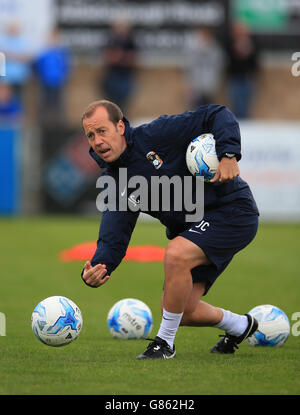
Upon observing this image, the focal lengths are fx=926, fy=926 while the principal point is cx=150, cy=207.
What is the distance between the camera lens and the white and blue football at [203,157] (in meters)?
6.61

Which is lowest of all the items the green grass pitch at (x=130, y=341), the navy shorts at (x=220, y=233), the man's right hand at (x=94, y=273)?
the green grass pitch at (x=130, y=341)

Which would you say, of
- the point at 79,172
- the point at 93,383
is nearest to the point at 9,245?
the point at 79,172

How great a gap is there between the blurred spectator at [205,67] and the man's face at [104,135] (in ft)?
48.1

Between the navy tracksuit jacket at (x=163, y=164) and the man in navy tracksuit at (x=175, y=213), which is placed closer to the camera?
the man in navy tracksuit at (x=175, y=213)

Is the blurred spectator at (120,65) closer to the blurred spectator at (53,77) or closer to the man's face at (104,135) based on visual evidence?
the blurred spectator at (53,77)

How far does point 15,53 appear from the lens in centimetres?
2117

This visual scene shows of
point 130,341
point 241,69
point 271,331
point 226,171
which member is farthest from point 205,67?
point 226,171

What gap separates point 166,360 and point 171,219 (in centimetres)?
104

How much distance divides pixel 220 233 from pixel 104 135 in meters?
1.10

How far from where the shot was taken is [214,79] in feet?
72.2

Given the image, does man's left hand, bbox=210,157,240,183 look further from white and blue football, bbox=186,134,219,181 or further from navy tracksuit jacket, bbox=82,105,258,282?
navy tracksuit jacket, bbox=82,105,258,282

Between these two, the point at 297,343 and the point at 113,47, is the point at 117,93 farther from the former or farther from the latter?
the point at 297,343

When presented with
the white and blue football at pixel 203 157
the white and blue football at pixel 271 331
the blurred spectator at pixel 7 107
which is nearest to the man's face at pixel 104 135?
the white and blue football at pixel 203 157

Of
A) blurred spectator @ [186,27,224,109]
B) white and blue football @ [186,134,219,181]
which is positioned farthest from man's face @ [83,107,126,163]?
blurred spectator @ [186,27,224,109]
